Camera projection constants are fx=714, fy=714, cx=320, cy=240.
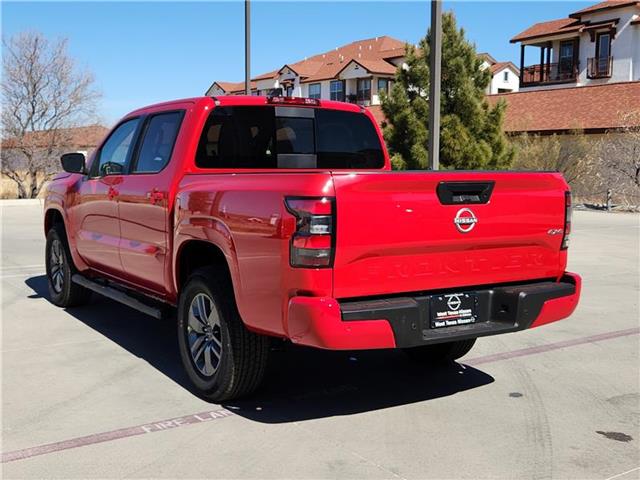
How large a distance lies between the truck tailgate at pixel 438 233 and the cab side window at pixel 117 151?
9.73 ft

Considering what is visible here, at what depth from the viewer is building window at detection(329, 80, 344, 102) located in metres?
63.6

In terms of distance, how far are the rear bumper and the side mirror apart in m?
3.76

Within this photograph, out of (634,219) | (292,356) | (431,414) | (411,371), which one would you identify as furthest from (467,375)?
(634,219)

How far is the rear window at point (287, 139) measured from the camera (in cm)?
552

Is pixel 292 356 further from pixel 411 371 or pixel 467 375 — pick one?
pixel 467 375

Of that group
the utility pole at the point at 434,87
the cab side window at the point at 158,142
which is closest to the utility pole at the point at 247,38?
the utility pole at the point at 434,87

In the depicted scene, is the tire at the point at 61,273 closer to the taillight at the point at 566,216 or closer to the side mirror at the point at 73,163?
the side mirror at the point at 73,163

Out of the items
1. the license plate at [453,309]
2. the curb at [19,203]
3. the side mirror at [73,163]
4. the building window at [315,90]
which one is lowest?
the curb at [19,203]

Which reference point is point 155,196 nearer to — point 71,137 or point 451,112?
point 451,112

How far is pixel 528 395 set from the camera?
5.02 meters

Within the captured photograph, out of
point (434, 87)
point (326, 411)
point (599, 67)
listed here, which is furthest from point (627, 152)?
point (326, 411)

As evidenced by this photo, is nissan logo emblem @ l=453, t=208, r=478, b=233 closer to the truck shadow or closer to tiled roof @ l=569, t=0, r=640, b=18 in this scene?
the truck shadow

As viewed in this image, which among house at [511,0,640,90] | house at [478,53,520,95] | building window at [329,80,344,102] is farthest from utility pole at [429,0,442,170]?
house at [478,53,520,95]

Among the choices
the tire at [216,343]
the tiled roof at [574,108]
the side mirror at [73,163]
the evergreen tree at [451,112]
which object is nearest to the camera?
the tire at [216,343]
